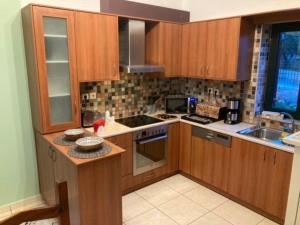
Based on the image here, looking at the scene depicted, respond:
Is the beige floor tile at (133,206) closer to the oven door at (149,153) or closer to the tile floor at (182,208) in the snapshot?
the tile floor at (182,208)

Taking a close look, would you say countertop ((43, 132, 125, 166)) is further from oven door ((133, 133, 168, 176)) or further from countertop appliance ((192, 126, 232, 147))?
countertop appliance ((192, 126, 232, 147))

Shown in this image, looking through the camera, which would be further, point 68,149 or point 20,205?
point 20,205

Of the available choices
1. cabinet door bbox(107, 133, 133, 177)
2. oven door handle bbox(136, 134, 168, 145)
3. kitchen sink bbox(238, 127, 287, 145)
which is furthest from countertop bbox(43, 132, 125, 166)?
kitchen sink bbox(238, 127, 287, 145)

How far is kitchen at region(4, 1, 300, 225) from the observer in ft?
7.16

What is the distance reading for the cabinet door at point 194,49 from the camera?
10.0 ft

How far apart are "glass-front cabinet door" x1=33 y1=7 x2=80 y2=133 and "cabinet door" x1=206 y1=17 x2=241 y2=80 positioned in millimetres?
1574

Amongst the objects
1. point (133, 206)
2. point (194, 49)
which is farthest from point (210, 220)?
point (194, 49)

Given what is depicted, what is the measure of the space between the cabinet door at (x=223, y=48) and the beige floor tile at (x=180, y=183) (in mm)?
1361

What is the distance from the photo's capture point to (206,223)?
242 centimetres

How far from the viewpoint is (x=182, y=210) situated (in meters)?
2.62

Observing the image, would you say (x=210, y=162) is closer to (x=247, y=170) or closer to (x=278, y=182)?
(x=247, y=170)

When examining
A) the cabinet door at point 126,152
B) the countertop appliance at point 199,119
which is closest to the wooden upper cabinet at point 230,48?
the countertop appliance at point 199,119

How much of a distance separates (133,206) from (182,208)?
20.7 inches

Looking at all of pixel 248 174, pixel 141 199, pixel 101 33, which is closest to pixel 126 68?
pixel 101 33
